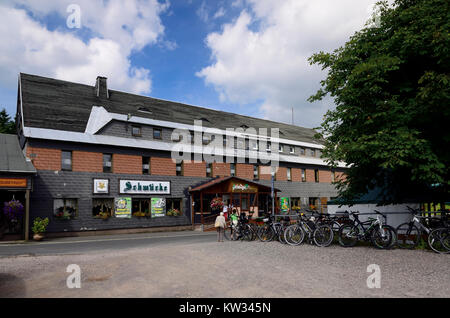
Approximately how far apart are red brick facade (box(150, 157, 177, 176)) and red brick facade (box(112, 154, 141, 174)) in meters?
1.09

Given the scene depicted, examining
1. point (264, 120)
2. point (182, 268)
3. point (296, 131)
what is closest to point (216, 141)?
point (264, 120)

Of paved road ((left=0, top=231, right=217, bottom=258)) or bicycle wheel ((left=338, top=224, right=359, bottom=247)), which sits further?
paved road ((left=0, top=231, right=217, bottom=258))

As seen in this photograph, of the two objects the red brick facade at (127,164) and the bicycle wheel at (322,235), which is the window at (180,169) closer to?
the red brick facade at (127,164)

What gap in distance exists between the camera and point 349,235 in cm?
1215

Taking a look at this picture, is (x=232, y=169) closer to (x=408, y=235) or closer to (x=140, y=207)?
(x=140, y=207)

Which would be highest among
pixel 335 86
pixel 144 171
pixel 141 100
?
pixel 141 100

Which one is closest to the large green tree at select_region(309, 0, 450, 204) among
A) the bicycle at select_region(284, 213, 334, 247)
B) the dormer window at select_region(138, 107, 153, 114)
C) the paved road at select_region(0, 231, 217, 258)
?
the bicycle at select_region(284, 213, 334, 247)

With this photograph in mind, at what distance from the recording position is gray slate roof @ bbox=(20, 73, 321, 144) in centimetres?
2242

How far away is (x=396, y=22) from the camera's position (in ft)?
41.6

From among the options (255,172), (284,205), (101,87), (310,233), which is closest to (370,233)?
(310,233)

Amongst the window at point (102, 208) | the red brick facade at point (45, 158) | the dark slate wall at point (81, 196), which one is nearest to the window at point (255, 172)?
the dark slate wall at point (81, 196)

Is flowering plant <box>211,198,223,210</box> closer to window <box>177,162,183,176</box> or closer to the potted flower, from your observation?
window <box>177,162,183,176</box>

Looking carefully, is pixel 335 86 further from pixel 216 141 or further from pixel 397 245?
pixel 216 141

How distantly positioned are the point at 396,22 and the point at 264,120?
1102 inches
